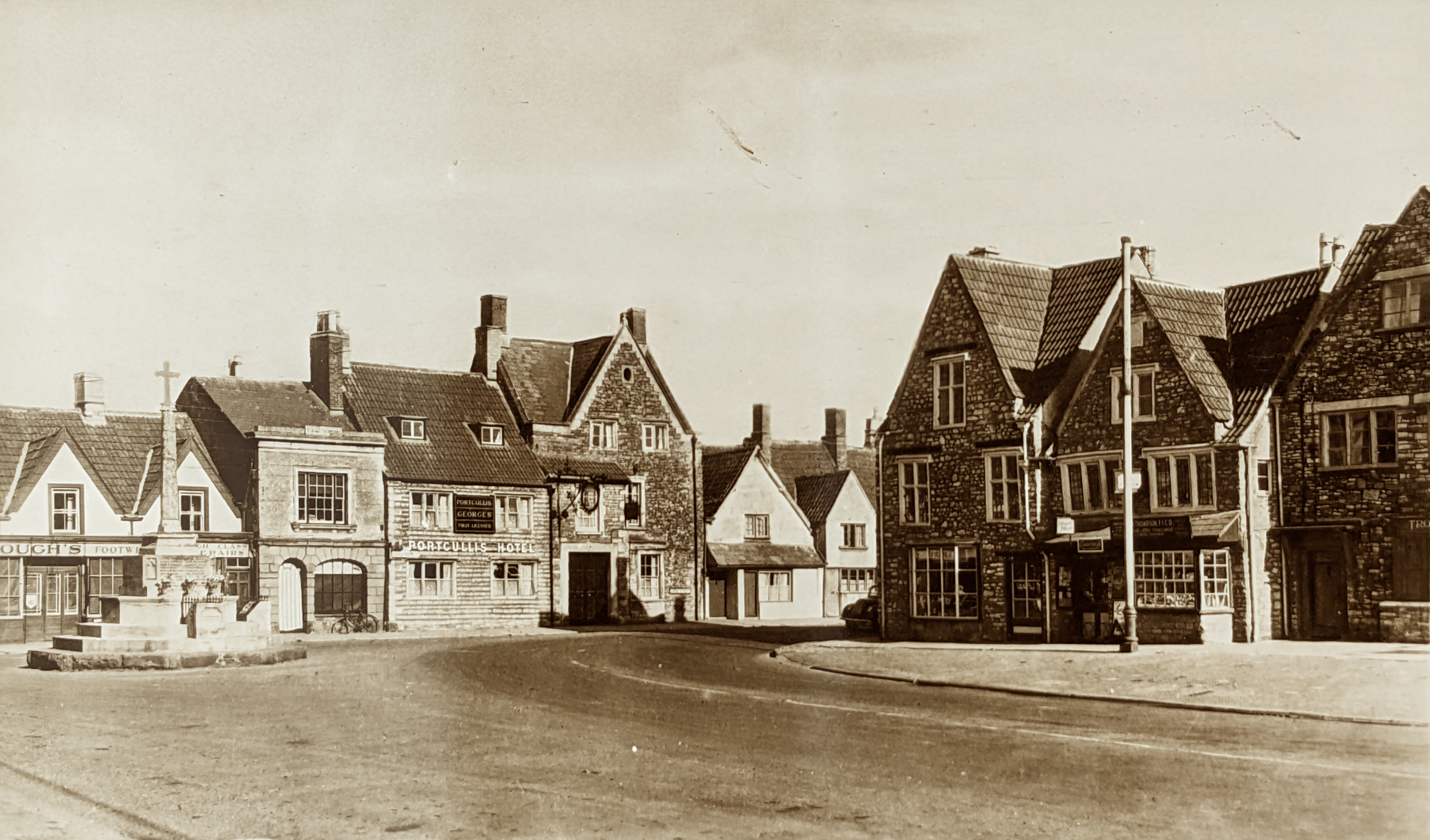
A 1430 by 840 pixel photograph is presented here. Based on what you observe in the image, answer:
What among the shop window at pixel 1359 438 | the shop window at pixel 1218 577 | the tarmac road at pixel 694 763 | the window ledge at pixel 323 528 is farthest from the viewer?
the window ledge at pixel 323 528

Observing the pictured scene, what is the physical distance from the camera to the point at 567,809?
1173cm

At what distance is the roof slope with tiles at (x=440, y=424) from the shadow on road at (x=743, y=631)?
21.3 feet

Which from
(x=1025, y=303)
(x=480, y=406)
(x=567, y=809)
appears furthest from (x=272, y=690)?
(x=480, y=406)

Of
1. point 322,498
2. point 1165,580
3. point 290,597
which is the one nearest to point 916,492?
point 1165,580

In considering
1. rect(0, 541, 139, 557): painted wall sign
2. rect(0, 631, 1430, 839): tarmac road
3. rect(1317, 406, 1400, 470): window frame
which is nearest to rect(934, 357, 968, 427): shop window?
rect(1317, 406, 1400, 470): window frame

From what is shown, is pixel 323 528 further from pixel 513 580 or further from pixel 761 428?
pixel 761 428

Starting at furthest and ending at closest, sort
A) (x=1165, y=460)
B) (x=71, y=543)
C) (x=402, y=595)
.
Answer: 1. (x=402, y=595)
2. (x=71, y=543)
3. (x=1165, y=460)

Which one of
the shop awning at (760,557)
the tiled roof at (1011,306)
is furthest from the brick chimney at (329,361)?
the tiled roof at (1011,306)

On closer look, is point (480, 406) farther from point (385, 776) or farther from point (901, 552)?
point (385, 776)

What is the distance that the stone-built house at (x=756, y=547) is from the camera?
57.7m

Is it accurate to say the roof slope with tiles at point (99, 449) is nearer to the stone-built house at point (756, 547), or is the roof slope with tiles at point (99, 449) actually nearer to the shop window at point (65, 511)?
the shop window at point (65, 511)

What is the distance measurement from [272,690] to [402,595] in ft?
83.1

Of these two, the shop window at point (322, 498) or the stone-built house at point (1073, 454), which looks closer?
the stone-built house at point (1073, 454)

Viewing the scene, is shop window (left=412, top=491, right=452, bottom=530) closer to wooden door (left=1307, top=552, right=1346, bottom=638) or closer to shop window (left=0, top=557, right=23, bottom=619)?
shop window (left=0, top=557, right=23, bottom=619)
